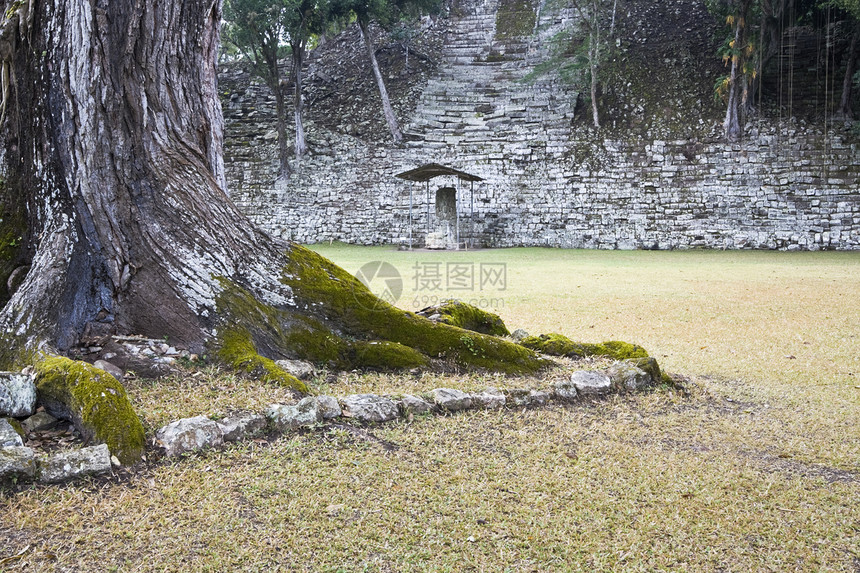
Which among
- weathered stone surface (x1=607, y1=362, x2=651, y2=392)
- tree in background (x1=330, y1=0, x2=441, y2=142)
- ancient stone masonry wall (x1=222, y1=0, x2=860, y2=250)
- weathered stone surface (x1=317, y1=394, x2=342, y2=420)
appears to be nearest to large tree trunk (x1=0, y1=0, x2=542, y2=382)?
weathered stone surface (x1=317, y1=394, x2=342, y2=420)

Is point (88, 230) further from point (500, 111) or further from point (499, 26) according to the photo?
point (499, 26)

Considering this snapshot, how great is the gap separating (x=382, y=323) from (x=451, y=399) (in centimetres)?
101

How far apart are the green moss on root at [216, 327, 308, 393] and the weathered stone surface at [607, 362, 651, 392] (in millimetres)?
2027

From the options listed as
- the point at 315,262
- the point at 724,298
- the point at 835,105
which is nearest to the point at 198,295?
the point at 315,262

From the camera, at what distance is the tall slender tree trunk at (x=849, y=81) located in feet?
63.7

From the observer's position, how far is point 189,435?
9.62 ft

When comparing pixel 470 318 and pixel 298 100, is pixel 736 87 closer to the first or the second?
pixel 298 100

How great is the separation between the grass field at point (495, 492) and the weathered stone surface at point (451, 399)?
0.09m

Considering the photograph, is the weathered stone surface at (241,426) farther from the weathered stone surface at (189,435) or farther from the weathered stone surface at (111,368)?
the weathered stone surface at (111,368)

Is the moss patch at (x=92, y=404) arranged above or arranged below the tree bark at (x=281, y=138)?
below

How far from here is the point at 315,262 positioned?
4.54 metres

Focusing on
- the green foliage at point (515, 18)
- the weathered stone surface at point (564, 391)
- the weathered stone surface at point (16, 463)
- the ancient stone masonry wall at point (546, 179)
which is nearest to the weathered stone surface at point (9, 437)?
the weathered stone surface at point (16, 463)

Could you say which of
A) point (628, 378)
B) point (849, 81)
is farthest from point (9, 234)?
point (849, 81)

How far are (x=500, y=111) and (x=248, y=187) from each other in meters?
9.31
